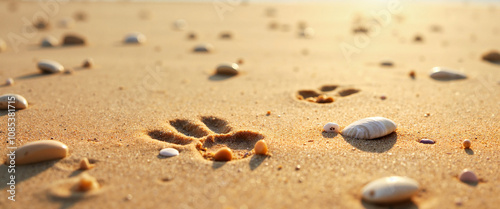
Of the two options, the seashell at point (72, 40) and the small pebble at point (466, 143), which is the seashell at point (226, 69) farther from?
the seashell at point (72, 40)

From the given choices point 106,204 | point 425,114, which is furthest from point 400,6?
point 106,204

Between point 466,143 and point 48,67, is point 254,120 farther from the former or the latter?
point 48,67

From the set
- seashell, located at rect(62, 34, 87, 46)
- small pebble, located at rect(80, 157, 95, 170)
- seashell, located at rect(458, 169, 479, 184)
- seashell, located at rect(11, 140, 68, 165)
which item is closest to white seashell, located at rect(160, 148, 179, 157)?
small pebble, located at rect(80, 157, 95, 170)

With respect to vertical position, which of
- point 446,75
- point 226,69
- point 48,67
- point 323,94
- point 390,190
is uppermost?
point 446,75

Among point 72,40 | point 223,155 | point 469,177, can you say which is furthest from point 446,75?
point 72,40

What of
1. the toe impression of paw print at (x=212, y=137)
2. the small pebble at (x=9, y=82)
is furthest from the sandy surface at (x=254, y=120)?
the small pebble at (x=9, y=82)

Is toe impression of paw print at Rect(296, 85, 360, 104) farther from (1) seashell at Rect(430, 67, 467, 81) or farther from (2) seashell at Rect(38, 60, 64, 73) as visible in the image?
(2) seashell at Rect(38, 60, 64, 73)
